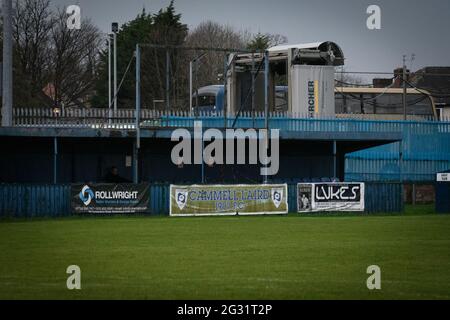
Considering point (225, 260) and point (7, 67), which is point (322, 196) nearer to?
point (7, 67)

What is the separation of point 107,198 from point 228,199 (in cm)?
468

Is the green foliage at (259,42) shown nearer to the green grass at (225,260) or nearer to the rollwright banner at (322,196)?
the rollwright banner at (322,196)

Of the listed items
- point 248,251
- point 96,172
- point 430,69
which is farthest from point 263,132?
point 430,69

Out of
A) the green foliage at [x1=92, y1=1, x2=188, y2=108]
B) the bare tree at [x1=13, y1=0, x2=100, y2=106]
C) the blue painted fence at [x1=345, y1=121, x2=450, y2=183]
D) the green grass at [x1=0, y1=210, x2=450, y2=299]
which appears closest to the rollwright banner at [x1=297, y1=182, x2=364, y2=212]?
the green grass at [x1=0, y1=210, x2=450, y2=299]

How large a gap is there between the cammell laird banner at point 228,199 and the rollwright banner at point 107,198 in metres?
1.37

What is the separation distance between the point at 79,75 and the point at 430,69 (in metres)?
31.1

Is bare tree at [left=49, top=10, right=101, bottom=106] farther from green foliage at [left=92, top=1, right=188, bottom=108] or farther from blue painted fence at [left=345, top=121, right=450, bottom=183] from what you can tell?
blue painted fence at [left=345, top=121, right=450, bottom=183]

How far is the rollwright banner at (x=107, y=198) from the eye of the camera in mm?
35688

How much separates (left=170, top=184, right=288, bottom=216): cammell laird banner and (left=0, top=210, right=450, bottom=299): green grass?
5.85m

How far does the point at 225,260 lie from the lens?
1864 cm

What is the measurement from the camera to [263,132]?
39.5 metres

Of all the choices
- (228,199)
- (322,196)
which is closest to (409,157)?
(322,196)

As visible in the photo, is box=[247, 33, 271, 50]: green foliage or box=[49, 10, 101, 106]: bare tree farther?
box=[247, 33, 271, 50]: green foliage

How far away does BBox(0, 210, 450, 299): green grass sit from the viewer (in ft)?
46.9
